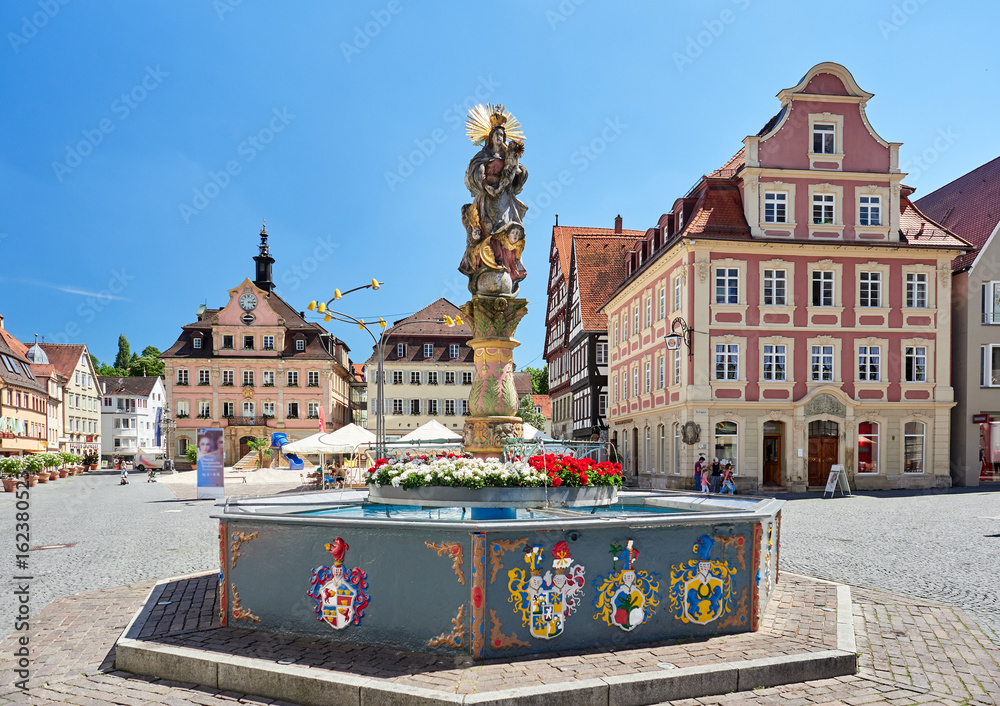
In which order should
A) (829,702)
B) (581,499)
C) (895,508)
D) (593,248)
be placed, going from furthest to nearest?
(593,248) < (895,508) < (581,499) < (829,702)

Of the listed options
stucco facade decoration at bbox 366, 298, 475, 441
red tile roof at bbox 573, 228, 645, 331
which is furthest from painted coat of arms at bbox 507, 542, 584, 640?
stucco facade decoration at bbox 366, 298, 475, 441

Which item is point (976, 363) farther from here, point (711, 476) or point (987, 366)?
point (711, 476)

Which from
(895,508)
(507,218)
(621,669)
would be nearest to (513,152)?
(507,218)

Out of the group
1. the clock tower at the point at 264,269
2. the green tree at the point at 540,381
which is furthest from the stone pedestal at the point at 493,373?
the green tree at the point at 540,381

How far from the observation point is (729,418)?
32.0 metres

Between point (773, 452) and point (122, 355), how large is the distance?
122 meters

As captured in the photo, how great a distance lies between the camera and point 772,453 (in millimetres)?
32406

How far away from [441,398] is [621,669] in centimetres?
6199

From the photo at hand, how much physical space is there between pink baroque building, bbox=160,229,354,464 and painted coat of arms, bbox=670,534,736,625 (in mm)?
62551

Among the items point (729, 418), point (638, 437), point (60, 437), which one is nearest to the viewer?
point (729, 418)

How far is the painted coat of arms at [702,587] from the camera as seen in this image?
725 centimetres

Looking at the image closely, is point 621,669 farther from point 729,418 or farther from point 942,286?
point 942,286

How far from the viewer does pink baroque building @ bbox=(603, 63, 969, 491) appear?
105 ft

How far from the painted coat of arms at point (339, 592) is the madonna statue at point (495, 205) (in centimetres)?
533
